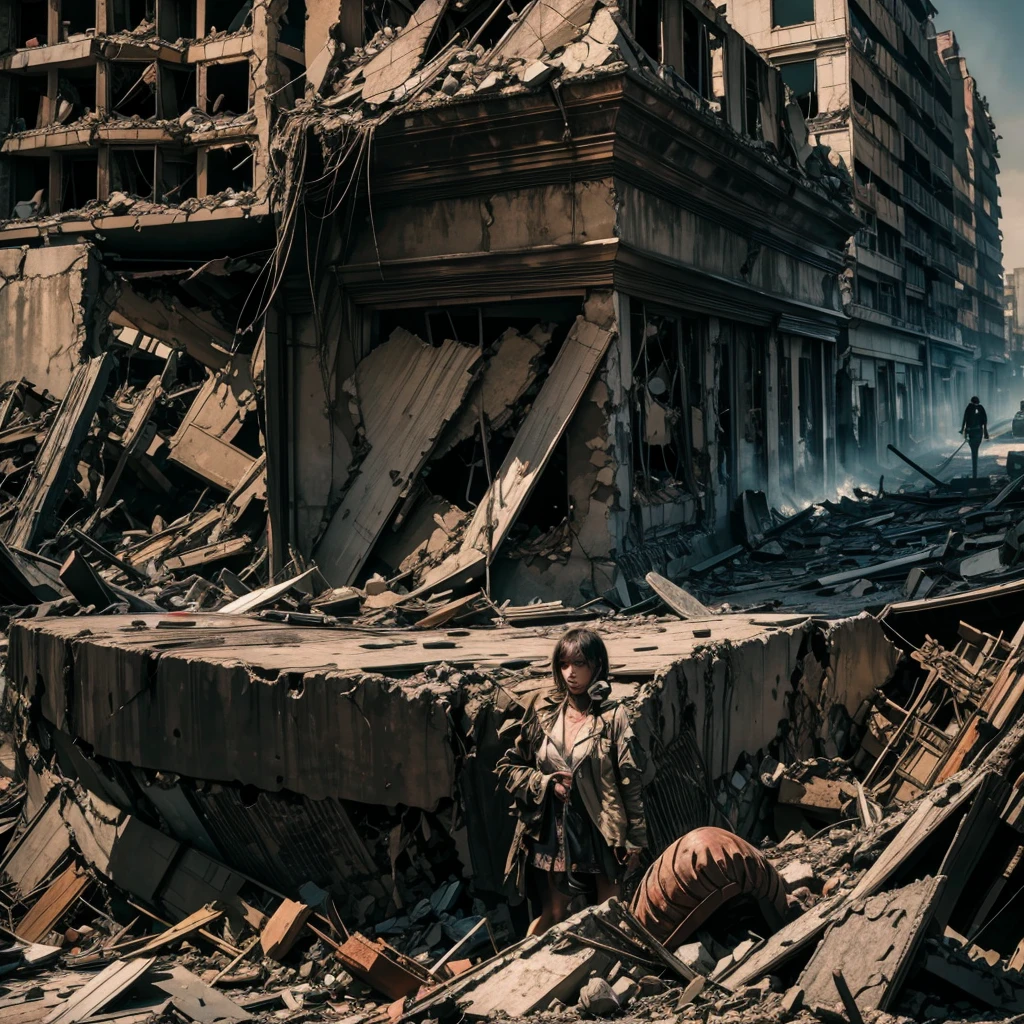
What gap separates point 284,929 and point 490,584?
236 inches

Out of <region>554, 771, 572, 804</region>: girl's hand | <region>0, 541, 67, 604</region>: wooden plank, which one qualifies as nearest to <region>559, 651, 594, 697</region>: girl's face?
<region>554, 771, 572, 804</region>: girl's hand

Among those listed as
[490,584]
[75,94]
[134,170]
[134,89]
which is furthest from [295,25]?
[490,584]

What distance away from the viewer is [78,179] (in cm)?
2741

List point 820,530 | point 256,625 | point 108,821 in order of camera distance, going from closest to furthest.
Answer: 1. point 108,821
2. point 256,625
3. point 820,530

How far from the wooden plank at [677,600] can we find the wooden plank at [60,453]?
655 cm

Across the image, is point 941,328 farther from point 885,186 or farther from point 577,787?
point 577,787

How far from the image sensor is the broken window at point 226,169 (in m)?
25.4

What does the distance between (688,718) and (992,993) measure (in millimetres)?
2183

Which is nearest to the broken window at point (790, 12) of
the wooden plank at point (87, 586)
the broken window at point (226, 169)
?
the broken window at point (226, 169)

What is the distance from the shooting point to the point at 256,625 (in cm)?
791

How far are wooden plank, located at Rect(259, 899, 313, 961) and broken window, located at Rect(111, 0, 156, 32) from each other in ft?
85.5

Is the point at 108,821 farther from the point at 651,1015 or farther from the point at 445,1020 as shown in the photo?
the point at 651,1015

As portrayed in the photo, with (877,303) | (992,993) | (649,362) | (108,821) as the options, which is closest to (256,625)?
(108,821)

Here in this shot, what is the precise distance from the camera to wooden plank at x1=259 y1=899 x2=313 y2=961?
5.39 meters
